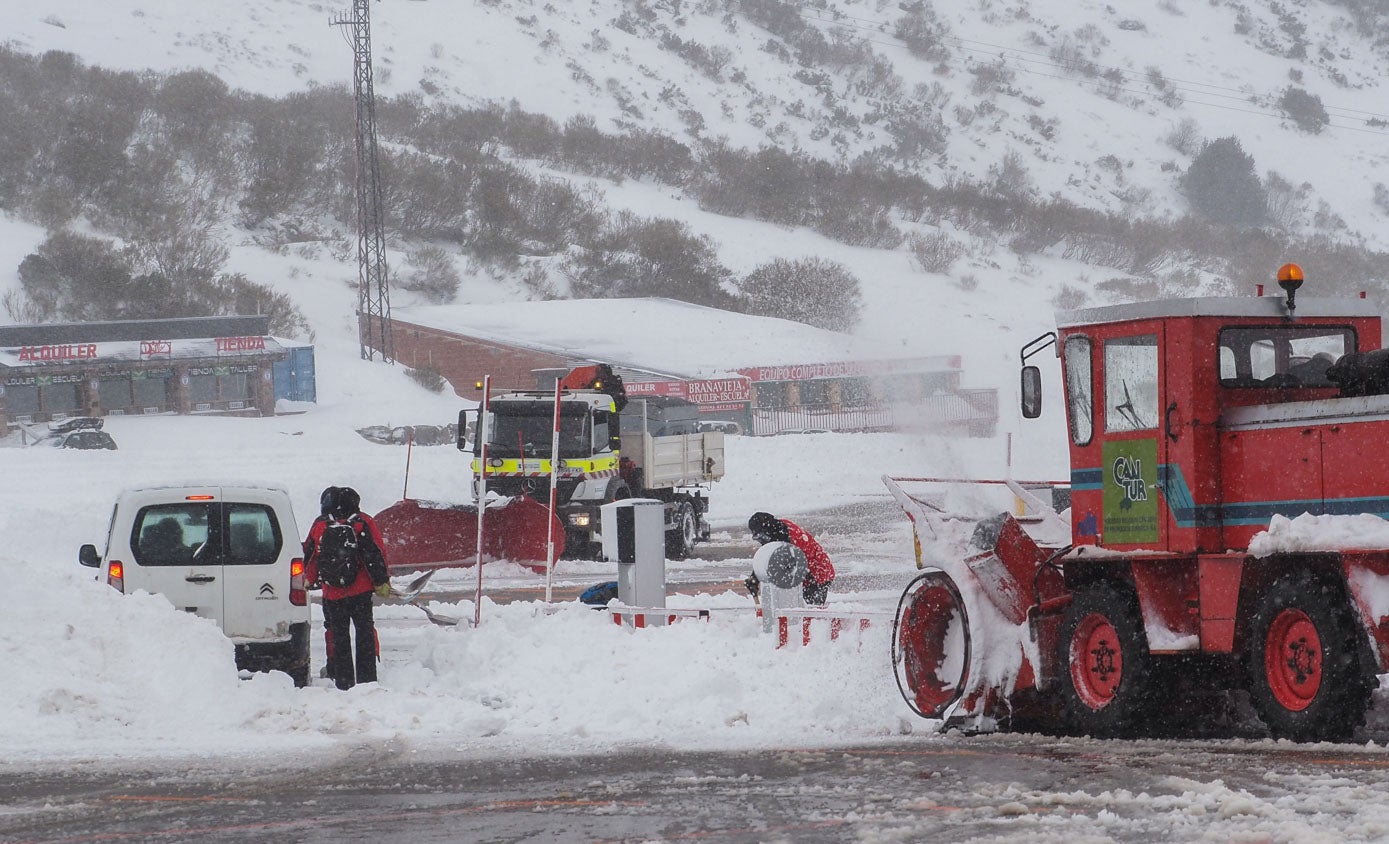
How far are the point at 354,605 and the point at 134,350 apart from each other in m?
45.2

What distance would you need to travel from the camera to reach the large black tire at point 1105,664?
30.6ft

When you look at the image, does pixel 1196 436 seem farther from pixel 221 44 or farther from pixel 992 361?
pixel 221 44

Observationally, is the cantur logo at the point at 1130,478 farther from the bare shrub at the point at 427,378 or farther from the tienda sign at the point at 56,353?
the bare shrub at the point at 427,378

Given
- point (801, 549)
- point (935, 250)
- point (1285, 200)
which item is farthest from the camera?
point (1285, 200)

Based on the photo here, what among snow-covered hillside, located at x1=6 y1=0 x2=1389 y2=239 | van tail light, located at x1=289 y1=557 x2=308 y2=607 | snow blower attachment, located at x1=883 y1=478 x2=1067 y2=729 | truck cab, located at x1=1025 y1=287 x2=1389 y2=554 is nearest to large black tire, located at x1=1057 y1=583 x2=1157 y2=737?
snow blower attachment, located at x1=883 y1=478 x2=1067 y2=729

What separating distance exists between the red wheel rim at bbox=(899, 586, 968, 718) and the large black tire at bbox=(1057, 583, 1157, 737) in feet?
2.18

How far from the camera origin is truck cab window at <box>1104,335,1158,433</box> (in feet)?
31.1

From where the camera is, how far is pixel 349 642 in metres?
12.2

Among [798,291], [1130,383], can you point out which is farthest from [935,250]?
[1130,383]

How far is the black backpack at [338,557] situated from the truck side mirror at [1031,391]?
514cm

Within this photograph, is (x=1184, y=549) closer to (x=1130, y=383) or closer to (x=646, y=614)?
(x=1130, y=383)

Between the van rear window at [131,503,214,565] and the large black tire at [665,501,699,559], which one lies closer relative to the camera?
the van rear window at [131,503,214,565]

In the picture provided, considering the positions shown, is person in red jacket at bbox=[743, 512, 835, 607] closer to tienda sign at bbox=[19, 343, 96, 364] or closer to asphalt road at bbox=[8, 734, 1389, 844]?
asphalt road at bbox=[8, 734, 1389, 844]

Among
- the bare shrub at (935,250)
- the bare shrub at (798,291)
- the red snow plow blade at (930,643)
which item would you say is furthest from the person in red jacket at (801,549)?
the bare shrub at (935,250)
